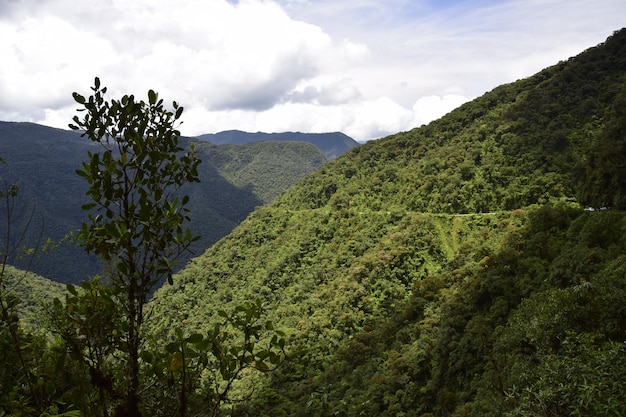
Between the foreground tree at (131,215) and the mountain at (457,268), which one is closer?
the foreground tree at (131,215)

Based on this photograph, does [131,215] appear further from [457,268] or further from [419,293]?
[457,268]

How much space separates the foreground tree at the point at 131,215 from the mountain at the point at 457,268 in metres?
1.13

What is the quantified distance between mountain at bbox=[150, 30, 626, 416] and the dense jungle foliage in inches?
6.5

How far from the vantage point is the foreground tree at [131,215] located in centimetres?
313

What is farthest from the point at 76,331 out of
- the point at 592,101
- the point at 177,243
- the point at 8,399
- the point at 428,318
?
the point at 592,101

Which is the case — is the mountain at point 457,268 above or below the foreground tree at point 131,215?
below

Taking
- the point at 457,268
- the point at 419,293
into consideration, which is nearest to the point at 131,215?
the point at 419,293

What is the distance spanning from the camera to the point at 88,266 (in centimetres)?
15538

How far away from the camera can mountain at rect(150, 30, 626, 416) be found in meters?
16.4

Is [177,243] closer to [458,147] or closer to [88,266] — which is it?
[458,147]

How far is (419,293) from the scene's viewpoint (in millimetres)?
44156

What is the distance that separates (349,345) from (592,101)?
48216 millimetres

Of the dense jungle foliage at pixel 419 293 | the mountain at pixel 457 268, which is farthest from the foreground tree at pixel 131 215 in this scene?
the mountain at pixel 457 268

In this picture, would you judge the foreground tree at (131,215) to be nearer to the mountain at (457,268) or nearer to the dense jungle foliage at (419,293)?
the dense jungle foliage at (419,293)
